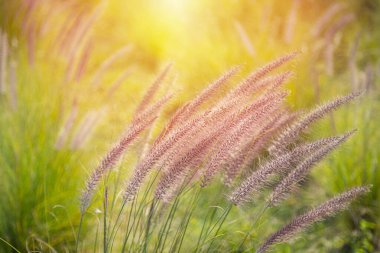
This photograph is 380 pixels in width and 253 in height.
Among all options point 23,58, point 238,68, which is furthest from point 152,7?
point 238,68

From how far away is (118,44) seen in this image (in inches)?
390

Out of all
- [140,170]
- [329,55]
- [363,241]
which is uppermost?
→ [140,170]

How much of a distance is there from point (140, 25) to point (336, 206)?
944cm

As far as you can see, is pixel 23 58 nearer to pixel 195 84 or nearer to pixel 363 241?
pixel 195 84

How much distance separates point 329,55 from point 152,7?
22.7 feet

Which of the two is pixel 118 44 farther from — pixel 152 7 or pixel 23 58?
pixel 23 58

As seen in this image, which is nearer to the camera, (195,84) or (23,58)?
(23,58)

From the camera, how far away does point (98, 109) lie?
4.91 meters

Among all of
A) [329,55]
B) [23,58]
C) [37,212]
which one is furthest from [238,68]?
[23,58]

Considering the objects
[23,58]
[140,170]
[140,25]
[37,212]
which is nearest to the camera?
[140,170]

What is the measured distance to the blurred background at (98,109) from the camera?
4.01m

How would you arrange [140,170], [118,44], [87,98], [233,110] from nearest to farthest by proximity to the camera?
[140,170] < [233,110] < [87,98] < [118,44]

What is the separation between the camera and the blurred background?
401 cm

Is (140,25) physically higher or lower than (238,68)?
lower
